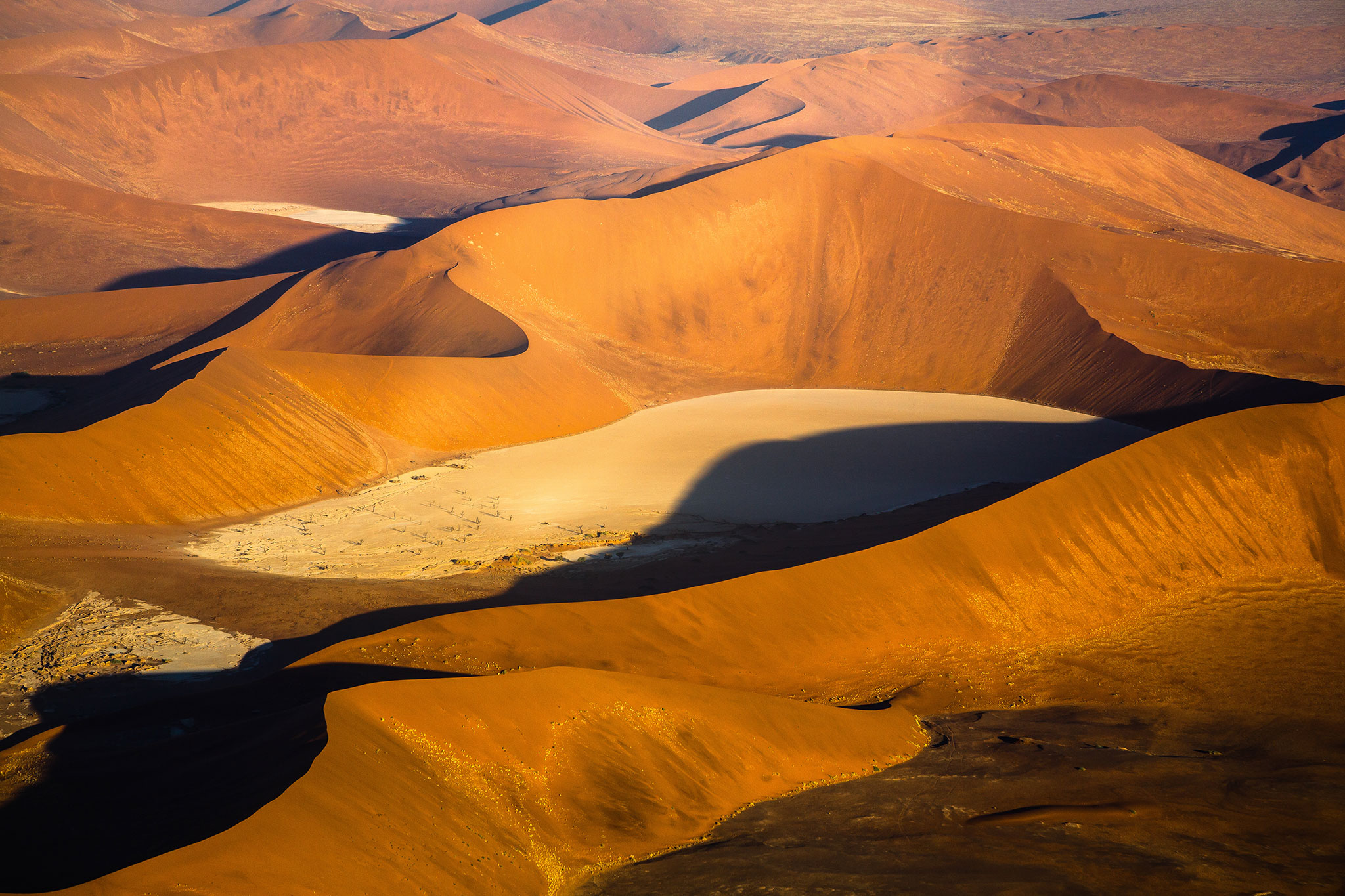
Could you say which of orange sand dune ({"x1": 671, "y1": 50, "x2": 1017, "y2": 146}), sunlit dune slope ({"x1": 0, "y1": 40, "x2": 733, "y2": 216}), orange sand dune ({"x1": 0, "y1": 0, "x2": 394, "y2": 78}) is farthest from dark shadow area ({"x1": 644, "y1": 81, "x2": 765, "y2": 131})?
orange sand dune ({"x1": 0, "y1": 0, "x2": 394, "y2": 78})

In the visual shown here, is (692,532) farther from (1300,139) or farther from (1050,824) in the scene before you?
(1300,139)

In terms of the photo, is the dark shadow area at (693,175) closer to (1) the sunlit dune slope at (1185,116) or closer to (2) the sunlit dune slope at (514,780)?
(1) the sunlit dune slope at (1185,116)

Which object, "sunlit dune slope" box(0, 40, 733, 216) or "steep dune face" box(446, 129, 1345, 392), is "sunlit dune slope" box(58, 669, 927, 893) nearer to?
"steep dune face" box(446, 129, 1345, 392)

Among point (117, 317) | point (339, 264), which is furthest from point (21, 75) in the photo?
point (339, 264)

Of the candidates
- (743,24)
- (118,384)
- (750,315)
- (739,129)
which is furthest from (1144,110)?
(118,384)

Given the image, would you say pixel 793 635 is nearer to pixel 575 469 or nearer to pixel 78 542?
pixel 575 469

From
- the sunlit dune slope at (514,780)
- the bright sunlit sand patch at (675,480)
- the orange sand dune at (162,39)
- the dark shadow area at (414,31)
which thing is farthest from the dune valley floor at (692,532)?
the dark shadow area at (414,31)
